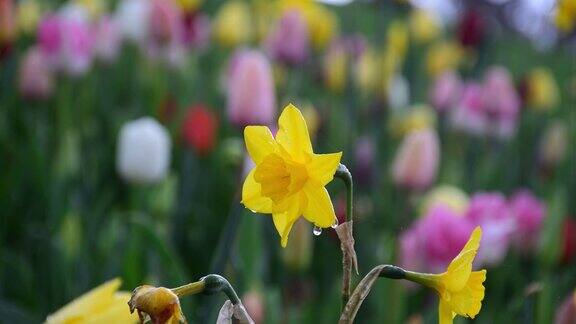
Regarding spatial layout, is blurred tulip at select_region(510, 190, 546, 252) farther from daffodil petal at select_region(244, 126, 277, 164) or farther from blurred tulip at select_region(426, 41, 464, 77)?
blurred tulip at select_region(426, 41, 464, 77)

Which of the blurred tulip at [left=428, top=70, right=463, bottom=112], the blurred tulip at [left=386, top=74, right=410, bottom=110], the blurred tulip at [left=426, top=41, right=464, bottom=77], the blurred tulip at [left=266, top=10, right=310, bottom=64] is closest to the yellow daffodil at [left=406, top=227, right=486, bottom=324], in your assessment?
the blurred tulip at [left=266, top=10, right=310, bottom=64]

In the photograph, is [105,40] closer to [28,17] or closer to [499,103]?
[28,17]

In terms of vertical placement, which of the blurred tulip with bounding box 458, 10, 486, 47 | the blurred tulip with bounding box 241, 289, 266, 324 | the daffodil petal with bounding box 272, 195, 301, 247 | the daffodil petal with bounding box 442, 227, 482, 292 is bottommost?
the blurred tulip with bounding box 458, 10, 486, 47

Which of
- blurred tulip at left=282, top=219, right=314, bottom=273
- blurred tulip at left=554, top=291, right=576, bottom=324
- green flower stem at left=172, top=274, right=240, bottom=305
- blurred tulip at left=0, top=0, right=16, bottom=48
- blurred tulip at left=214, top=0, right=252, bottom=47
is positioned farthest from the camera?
blurred tulip at left=214, top=0, right=252, bottom=47

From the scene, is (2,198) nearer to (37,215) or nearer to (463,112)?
(37,215)

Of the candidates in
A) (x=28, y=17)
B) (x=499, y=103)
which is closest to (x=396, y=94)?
(x=499, y=103)

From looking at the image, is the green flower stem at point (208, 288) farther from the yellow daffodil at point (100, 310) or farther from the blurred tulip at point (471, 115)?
the blurred tulip at point (471, 115)

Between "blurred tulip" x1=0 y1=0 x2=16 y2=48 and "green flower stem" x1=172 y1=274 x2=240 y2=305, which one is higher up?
"green flower stem" x1=172 y1=274 x2=240 y2=305

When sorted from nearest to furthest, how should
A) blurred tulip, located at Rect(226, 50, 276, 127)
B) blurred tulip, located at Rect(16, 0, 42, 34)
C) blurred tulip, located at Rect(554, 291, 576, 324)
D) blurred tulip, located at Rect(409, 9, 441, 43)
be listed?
blurred tulip, located at Rect(554, 291, 576, 324), blurred tulip, located at Rect(226, 50, 276, 127), blurred tulip, located at Rect(16, 0, 42, 34), blurred tulip, located at Rect(409, 9, 441, 43)
